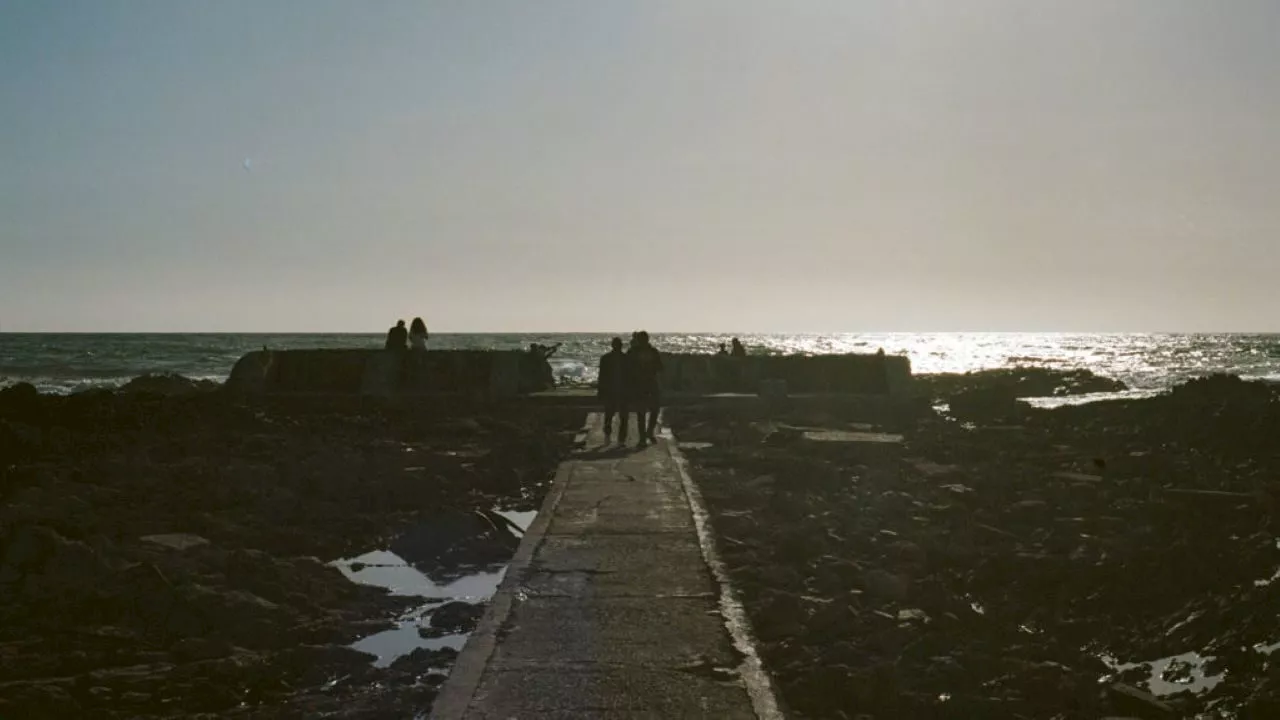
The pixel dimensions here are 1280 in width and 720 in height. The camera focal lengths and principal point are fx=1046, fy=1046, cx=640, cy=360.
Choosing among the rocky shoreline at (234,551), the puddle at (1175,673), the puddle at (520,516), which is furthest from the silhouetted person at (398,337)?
the puddle at (1175,673)

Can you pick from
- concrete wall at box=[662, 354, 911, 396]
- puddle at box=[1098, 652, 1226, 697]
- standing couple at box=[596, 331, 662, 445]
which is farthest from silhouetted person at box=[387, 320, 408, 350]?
puddle at box=[1098, 652, 1226, 697]

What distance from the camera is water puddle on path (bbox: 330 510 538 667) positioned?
6871mm

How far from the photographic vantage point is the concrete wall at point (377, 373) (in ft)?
76.6

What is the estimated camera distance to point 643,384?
15016 mm

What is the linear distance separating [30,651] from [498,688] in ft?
11.5

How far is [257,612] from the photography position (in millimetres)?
7277

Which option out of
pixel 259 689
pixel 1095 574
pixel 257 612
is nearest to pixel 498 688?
pixel 259 689

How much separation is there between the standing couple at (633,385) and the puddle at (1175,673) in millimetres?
8600

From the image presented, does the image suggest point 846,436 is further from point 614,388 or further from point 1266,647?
point 1266,647

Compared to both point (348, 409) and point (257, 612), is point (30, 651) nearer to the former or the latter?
point (257, 612)

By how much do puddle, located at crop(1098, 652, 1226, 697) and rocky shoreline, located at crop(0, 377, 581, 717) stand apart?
4361 mm

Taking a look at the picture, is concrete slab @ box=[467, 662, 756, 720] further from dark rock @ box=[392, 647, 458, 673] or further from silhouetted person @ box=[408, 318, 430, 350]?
silhouetted person @ box=[408, 318, 430, 350]

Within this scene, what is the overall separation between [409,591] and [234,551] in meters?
1.54

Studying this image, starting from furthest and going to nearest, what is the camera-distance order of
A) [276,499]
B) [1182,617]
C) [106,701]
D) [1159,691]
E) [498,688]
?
[276,499]
[1182,617]
[1159,691]
[106,701]
[498,688]
